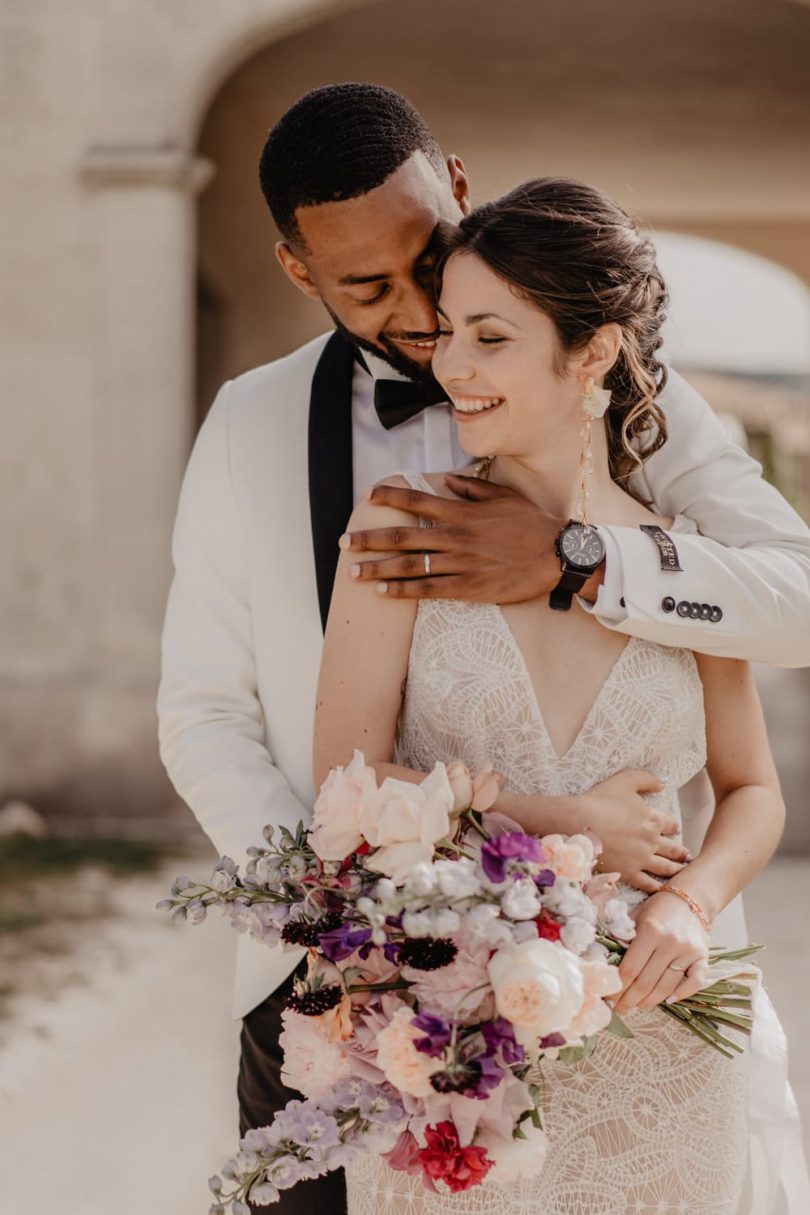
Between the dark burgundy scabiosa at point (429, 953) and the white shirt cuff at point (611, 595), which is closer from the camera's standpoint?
the dark burgundy scabiosa at point (429, 953)

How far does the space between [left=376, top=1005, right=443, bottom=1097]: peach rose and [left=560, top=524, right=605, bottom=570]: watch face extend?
0.68 m

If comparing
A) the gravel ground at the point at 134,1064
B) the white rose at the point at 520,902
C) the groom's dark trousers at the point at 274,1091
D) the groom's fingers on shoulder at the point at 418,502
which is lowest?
the gravel ground at the point at 134,1064

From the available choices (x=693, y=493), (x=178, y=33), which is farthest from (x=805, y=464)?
(x=693, y=493)

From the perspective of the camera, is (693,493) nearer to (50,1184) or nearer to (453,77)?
(50,1184)

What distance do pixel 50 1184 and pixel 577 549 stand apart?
2787mm

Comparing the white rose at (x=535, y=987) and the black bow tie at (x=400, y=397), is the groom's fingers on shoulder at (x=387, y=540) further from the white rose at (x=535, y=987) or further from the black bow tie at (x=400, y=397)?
the white rose at (x=535, y=987)

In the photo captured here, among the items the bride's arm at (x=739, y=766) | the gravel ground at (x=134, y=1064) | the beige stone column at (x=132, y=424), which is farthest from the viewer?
the beige stone column at (x=132, y=424)

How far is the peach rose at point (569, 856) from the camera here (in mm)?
1636

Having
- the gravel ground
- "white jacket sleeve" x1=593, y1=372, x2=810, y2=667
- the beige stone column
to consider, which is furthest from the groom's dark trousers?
the beige stone column

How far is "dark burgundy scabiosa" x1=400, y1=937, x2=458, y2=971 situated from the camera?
1.56 meters

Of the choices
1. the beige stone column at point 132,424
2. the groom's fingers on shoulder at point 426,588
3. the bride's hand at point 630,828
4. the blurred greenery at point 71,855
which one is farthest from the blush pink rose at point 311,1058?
the beige stone column at point 132,424

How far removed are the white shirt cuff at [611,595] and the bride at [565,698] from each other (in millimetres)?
31

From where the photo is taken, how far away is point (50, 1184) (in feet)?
12.8

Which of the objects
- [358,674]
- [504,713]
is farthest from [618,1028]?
[358,674]
